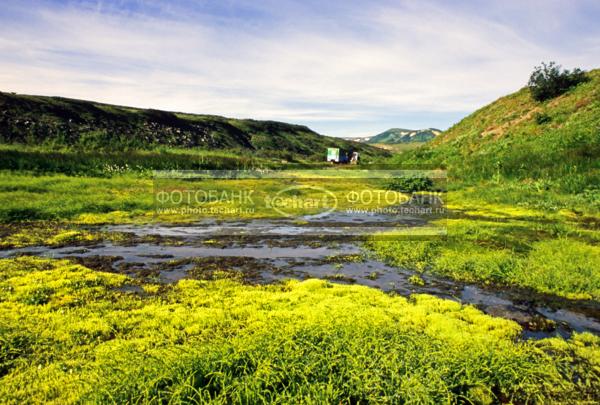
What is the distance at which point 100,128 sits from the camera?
7406 centimetres

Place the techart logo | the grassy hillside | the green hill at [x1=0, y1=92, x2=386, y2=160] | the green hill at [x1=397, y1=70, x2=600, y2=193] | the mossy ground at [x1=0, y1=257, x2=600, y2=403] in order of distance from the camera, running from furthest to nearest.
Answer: the green hill at [x1=0, y1=92, x2=386, y2=160] < the green hill at [x1=397, y1=70, x2=600, y2=193] < the techart logo < the grassy hillside < the mossy ground at [x1=0, y1=257, x2=600, y2=403]

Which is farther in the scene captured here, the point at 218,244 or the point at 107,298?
the point at 218,244

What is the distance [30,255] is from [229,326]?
11348 mm

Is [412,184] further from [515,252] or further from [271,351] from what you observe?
[271,351]

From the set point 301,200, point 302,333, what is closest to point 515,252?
point 302,333

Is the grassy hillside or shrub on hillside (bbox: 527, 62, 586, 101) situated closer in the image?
the grassy hillside

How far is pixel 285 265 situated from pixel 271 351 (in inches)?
310

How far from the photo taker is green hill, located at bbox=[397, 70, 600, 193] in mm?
30484

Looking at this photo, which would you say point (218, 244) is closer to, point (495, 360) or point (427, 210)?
point (495, 360)

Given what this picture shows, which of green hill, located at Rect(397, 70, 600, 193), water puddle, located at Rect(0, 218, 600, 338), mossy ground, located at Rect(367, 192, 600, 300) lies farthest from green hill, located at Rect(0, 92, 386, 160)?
mossy ground, located at Rect(367, 192, 600, 300)

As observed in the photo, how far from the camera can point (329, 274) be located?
13758mm

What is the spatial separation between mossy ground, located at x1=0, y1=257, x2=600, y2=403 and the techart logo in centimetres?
1800

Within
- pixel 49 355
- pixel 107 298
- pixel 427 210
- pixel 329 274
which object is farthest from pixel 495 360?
pixel 427 210

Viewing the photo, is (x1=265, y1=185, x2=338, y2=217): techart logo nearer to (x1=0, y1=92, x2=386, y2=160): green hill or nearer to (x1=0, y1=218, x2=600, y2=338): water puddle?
(x1=0, y1=218, x2=600, y2=338): water puddle
